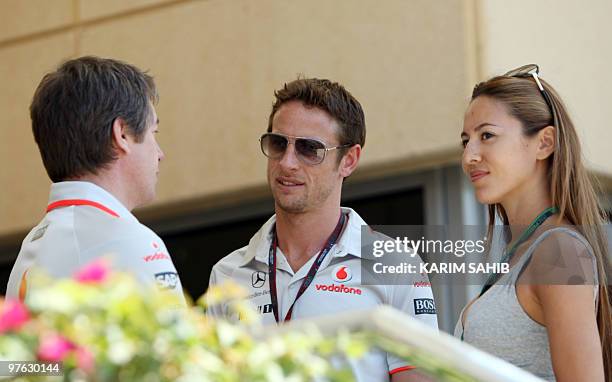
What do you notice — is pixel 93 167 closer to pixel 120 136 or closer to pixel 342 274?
pixel 120 136

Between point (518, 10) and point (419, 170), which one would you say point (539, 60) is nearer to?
point (518, 10)

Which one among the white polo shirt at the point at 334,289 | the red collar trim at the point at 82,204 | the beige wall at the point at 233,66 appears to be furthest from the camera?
the beige wall at the point at 233,66

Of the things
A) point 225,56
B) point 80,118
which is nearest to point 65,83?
point 80,118

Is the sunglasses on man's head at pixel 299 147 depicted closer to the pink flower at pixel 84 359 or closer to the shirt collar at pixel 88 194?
the shirt collar at pixel 88 194

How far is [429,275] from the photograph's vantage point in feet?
14.1

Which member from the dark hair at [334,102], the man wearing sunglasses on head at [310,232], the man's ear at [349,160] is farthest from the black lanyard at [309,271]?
the dark hair at [334,102]

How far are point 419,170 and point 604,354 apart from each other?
3850mm

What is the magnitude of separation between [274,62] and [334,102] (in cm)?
329

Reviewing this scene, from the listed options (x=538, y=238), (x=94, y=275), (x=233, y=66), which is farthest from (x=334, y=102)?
(x=233, y=66)

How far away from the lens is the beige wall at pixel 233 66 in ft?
24.1

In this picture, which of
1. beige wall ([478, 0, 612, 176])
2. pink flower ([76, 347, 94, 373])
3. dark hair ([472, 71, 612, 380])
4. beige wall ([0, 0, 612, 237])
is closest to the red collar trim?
pink flower ([76, 347, 94, 373])

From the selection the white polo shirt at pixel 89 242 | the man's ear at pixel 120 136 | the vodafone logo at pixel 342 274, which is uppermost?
the man's ear at pixel 120 136

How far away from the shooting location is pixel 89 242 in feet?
10.1

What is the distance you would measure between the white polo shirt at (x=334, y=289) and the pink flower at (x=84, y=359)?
2.16m
